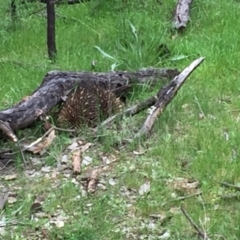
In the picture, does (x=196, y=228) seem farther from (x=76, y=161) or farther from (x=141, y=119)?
(x=141, y=119)

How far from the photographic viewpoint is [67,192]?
4594 mm

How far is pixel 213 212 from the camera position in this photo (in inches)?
169

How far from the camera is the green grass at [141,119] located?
4.25 m

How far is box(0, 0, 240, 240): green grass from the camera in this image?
425cm

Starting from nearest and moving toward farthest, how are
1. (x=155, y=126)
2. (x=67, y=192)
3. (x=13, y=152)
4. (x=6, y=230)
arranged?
(x=6, y=230) → (x=67, y=192) → (x=13, y=152) → (x=155, y=126)

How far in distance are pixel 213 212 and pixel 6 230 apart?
1294mm

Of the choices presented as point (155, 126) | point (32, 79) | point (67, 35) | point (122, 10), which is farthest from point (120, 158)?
point (122, 10)

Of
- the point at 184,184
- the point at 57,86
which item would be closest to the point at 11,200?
the point at 184,184

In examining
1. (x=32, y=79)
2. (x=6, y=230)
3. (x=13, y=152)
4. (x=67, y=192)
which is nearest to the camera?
(x=6, y=230)

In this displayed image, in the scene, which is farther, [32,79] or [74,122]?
[32,79]

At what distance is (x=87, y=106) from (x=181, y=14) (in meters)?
2.96

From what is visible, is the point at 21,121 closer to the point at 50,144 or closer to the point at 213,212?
the point at 50,144

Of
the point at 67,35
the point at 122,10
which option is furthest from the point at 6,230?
the point at 122,10

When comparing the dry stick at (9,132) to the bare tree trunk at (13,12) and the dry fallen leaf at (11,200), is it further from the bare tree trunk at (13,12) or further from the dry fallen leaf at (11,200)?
the bare tree trunk at (13,12)
